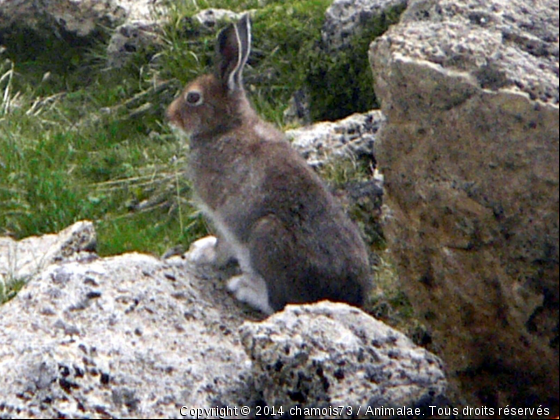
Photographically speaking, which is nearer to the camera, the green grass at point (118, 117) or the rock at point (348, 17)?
the green grass at point (118, 117)

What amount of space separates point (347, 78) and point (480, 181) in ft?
15.0

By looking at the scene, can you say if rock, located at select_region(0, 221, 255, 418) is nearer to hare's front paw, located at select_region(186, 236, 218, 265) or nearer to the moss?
hare's front paw, located at select_region(186, 236, 218, 265)

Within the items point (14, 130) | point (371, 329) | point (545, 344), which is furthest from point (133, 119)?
point (545, 344)

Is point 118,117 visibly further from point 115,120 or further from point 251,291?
point 251,291

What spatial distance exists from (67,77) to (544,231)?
7.30 meters

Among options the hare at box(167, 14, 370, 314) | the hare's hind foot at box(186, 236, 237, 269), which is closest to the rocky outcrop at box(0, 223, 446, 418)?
the hare at box(167, 14, 370, 314)

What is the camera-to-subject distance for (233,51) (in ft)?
21.2

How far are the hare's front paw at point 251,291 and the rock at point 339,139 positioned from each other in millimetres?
1532

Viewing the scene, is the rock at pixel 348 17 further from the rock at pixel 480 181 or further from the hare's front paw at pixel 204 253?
the rock at pixel 480 181

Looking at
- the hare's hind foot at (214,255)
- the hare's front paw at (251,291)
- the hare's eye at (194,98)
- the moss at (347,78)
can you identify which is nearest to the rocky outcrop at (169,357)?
the hare's front paw at (251,291)

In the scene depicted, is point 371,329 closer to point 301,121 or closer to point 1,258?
point 1,258

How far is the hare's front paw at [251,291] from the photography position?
5.70 m

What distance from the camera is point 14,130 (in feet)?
28.7

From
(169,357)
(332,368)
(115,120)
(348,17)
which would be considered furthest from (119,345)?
Answer: (115,120)
